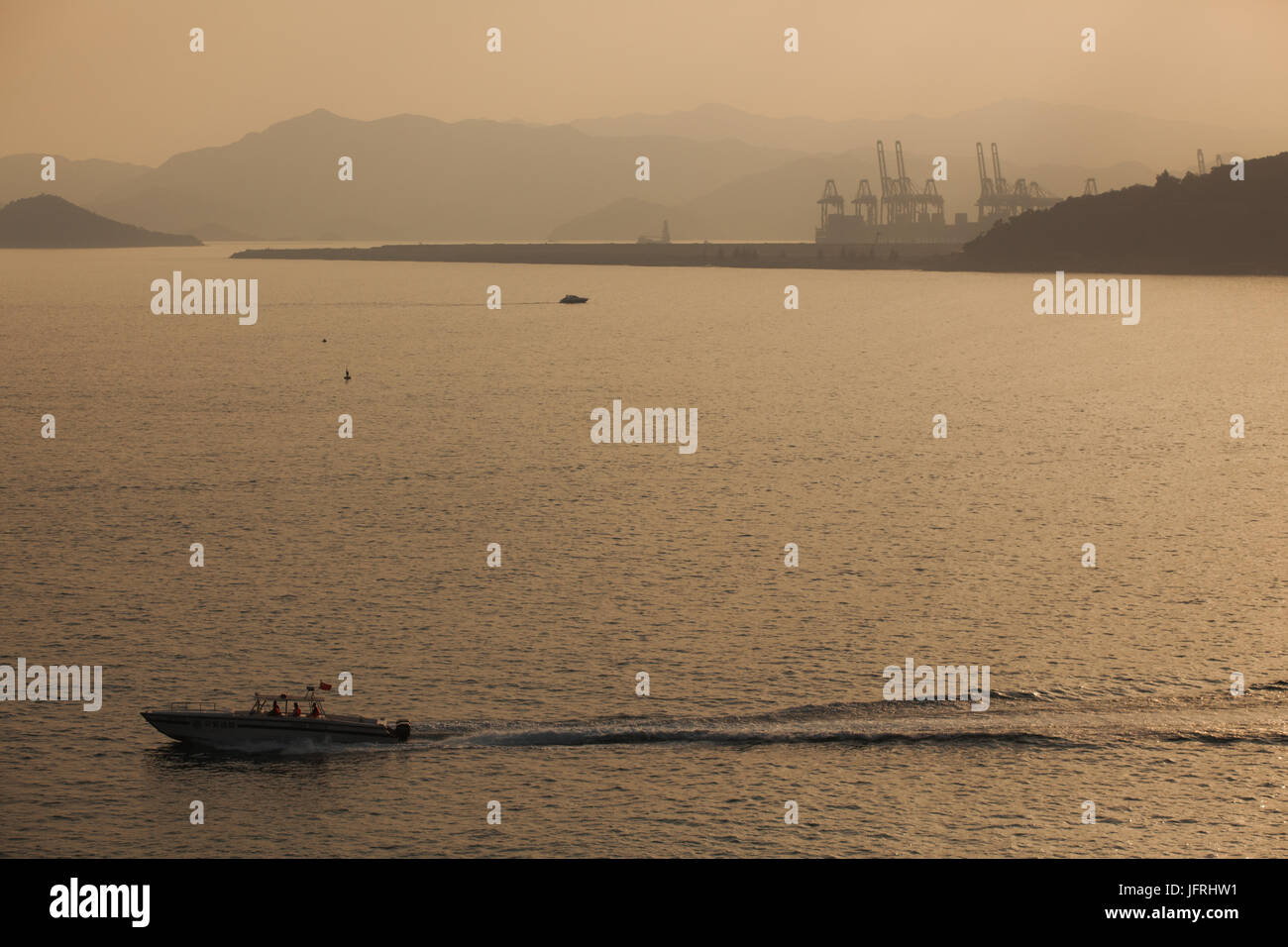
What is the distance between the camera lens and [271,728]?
3941 cm

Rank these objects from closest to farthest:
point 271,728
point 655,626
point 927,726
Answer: point 271,728, point 927,726, point 655,626

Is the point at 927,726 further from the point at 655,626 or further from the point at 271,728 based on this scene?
the point at 271,728

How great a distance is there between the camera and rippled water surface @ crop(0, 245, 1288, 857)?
35875 millimetres

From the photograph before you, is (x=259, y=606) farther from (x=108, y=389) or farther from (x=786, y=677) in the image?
(x=108, y=389)

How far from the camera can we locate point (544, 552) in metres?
62.5

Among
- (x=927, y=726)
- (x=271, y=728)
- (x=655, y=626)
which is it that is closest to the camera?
(x=271, y=728)

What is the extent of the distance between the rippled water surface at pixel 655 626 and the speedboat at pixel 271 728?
0.53 metres

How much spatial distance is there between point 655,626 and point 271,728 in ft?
53.0

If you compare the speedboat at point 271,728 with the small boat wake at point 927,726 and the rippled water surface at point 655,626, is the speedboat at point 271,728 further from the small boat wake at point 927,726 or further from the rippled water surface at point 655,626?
the small boat wake at point 927,726

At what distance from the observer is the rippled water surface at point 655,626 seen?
118 feet

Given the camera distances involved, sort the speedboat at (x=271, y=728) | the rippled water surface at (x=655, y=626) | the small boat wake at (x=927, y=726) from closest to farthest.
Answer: the rippled water surface at (x=655, y=626)
the speedboat at (x=271, y=728)
the small boat wake at (x=927, y=726)

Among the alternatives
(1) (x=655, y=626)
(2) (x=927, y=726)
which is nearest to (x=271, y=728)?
(1) (x=655, y=626)

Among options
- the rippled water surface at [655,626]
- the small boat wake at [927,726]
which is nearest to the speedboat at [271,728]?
the rippled water surface at [655,626]
